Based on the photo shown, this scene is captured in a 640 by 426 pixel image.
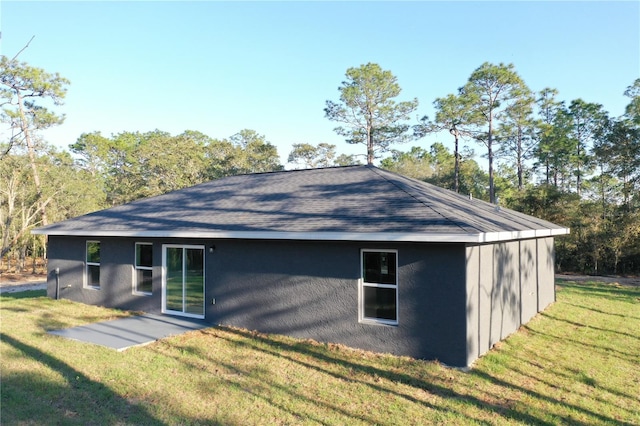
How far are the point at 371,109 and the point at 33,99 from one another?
22.6 meters

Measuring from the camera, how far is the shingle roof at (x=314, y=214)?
6844 mm

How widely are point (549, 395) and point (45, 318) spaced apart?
10.3 m

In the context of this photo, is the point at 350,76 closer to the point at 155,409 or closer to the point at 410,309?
the point at 410,309

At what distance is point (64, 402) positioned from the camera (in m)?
4.96

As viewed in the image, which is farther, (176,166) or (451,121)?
(451,121)

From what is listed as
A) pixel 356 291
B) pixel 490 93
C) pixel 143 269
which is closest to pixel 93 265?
pixel 143 269

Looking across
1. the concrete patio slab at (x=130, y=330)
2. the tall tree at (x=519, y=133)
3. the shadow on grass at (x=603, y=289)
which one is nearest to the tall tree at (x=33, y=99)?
the concrete patio slab at (x=130, y=330)

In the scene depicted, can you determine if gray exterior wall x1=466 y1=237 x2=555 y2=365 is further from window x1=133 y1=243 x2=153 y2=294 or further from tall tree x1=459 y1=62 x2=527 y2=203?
tall tree x1=459 y1=62 x2=527 y2=203

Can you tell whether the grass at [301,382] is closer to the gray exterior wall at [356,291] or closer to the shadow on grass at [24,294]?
the gray exterior wall at [356,291]

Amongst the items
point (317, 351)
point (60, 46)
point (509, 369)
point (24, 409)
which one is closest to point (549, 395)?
point (509, 369)

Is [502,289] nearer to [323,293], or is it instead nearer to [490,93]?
[323,293]

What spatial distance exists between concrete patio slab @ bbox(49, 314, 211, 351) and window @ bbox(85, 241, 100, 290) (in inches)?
108

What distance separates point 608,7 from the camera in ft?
34.7

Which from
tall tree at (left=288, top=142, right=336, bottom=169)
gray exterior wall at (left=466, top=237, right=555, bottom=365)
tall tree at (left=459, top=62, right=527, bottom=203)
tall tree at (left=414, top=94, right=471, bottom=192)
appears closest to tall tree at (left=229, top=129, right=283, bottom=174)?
tall tree at (left=288, top=142, right=336, bottom=169)
